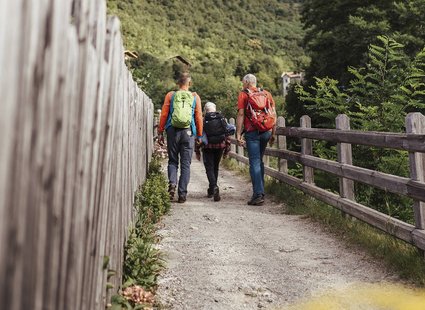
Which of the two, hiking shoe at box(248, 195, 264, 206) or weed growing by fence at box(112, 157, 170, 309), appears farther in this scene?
hiking shoe at box(248, 195, 264, 206)

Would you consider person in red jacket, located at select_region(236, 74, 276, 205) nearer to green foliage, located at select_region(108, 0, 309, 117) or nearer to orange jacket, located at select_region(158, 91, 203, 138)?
orange jacket, located at select_region(158, 91, 203, 138)

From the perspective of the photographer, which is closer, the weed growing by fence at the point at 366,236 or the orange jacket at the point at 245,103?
the weed growing by fence at the point at 366,236

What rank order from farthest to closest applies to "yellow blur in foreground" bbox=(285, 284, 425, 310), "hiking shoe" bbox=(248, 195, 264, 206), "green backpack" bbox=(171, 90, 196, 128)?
"hiking shoe" bbox=(248, 195, 264, 206) → "green backpack" bbox=(171, 90, 196, 128) → "yellow blur in foreground" bbox=(285, 284, 425, 310)

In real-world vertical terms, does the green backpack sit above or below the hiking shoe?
above

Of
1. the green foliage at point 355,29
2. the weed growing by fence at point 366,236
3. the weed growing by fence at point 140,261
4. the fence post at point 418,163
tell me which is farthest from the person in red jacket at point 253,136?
the green foliage at point 355,29

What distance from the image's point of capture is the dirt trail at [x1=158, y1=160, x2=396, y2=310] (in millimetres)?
3459

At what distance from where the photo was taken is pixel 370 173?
→ 4898mm

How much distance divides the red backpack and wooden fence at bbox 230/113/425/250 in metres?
0.54

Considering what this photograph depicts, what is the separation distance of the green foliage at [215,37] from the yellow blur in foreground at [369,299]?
104 feet

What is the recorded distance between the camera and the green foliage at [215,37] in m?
55.2

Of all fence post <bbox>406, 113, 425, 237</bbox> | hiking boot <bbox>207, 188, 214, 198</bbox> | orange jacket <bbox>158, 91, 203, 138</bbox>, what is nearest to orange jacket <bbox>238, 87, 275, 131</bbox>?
orange jacket <bbox>158, 91, 203, 138</bbox>

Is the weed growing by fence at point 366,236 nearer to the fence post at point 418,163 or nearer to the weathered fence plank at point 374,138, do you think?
the fence post at point 418,163

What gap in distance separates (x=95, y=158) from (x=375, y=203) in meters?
5.57

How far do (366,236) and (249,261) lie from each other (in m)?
1.31
